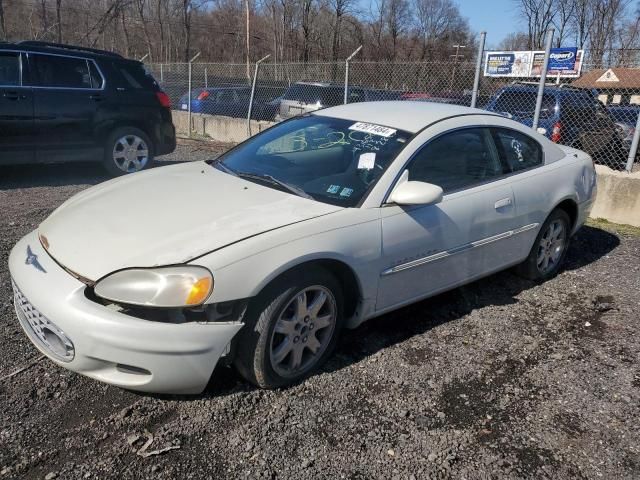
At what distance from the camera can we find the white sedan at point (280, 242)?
8.08 feet

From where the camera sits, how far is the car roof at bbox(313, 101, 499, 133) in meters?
3.62

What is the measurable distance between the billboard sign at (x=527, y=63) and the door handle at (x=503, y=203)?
15.8 feet

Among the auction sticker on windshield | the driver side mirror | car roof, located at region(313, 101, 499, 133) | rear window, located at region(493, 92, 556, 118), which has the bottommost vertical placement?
the driver side mirror

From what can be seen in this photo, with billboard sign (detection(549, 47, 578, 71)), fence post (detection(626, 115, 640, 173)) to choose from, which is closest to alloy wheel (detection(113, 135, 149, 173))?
billboard sign (detection(549, 47, 578, 71))

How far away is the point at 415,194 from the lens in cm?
311

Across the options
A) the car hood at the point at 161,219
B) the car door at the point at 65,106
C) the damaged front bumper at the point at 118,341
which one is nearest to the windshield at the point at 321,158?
the car hood at the point at 161,219

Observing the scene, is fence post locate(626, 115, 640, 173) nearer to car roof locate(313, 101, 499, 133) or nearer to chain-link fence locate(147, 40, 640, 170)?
chain-link fence locate(147, 40, 640, 170)

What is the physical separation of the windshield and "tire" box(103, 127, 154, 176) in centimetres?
422

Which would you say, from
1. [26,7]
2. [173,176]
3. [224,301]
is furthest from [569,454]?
[26,7]

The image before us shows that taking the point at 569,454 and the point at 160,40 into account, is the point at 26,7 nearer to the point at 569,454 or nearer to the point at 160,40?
the point at 160,40

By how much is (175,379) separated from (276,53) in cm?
4814

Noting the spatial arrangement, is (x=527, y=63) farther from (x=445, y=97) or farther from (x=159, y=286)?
(x=159, y=286)

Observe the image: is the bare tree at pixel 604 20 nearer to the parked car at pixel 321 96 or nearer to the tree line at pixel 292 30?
the tree line at pixel 292 30

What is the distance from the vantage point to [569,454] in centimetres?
258
